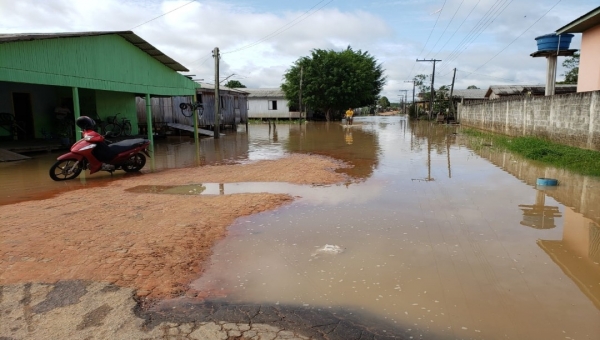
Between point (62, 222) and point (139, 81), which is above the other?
point (139, 81)

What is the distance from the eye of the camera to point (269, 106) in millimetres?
48094

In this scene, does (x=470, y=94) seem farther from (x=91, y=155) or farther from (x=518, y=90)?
(x=91, y=155)

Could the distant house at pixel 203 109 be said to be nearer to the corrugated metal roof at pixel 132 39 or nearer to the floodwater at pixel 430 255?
the corrugated metal roof at pixel 132 39

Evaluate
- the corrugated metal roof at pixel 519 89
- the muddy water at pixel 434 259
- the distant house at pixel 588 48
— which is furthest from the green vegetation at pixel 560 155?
the corrugated metal roof at pixel 519 89

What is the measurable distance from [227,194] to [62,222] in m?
2.88

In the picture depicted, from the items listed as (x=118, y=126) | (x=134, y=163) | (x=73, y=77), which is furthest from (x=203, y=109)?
(x=134, y=163)

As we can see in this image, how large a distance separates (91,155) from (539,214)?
9198 millimetres

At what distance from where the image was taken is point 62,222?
568 centimetres

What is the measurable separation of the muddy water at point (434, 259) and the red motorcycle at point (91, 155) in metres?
4.89

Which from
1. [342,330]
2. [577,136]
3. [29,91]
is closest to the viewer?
[342,330]

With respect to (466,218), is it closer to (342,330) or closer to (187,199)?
(342,330)

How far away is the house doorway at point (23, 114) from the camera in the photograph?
51.9 feet

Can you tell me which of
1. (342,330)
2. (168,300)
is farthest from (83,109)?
(342,330)

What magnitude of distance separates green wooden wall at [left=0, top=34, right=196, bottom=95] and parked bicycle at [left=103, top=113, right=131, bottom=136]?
10.00 ft
